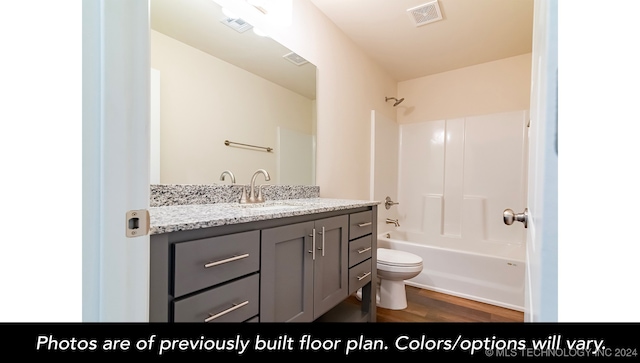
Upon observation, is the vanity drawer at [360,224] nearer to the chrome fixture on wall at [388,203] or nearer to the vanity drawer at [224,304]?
the vanity drawer at [224,304]

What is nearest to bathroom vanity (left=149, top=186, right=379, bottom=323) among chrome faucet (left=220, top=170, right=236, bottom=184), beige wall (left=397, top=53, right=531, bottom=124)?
chrome faucet (left=220, top=170, right=236, bottom=184)

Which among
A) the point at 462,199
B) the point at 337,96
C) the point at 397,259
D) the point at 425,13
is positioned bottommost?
the point at 397,259

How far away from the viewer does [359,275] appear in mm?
1528

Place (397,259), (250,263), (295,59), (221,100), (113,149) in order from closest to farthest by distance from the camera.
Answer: (113,149), (250,263), (221,100), (295,59), (397,259)

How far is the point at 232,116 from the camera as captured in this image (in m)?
1.45

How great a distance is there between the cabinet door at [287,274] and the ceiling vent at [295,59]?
124cm

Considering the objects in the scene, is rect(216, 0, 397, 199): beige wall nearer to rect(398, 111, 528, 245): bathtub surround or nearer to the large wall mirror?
the large wall mirror

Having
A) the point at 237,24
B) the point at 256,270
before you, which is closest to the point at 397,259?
the point at 256,270

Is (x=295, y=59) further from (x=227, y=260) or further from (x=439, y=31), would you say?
(x=227, y=260)

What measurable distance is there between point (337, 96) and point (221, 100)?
1.11 metres

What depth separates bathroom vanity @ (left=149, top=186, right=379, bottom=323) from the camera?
671mm

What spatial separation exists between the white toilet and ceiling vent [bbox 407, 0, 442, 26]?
1.93m
